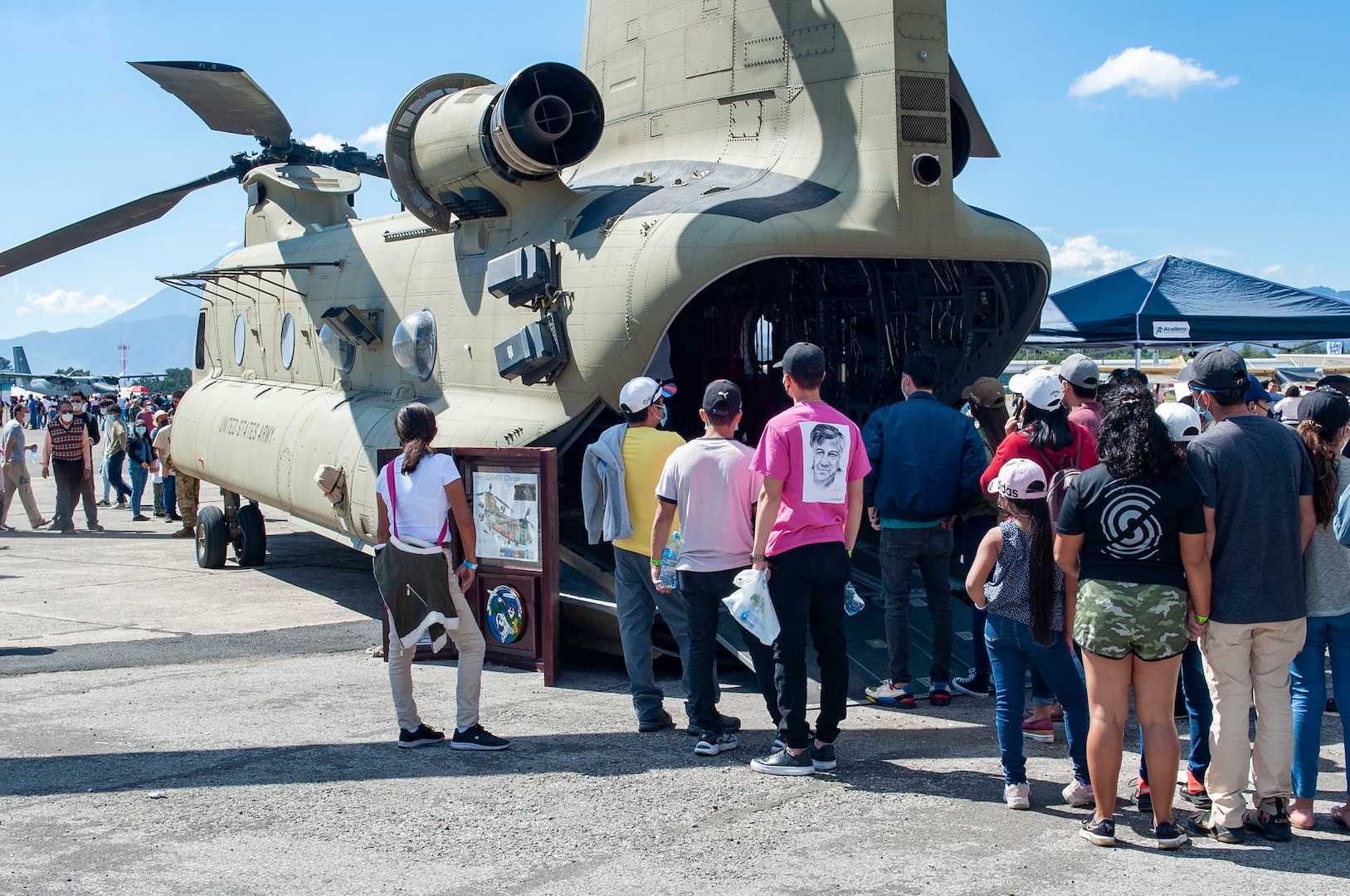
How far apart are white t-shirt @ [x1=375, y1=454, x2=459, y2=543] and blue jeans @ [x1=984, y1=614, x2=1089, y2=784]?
264 cm

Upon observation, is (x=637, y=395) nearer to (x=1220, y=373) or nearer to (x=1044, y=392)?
(x=1044, y=392)

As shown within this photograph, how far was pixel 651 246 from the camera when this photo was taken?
23.5 ft

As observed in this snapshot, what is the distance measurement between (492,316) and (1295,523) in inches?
221

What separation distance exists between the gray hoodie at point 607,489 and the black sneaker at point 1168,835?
2843 mm

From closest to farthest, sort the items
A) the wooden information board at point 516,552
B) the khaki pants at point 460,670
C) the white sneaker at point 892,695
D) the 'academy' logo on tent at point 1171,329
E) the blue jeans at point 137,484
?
the khaki pants at point 460,670 → the white sneaker at point 892,695 → the wooden information board at point 516,552 → the 'academy' logo on tent at point 1171,329 → the blue jeans at point 137,484

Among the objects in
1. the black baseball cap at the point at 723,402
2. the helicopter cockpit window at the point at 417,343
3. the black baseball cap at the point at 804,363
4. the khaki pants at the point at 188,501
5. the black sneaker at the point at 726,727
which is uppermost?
the helicopter cockpit window at the point at 417,343

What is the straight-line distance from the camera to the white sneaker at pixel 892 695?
6469mm

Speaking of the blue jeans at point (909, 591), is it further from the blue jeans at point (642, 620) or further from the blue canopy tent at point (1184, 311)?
the blue canopy tent at point (1184, 311)

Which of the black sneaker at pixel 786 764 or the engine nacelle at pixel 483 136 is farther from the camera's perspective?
the engine nacelle at pixel 483 136

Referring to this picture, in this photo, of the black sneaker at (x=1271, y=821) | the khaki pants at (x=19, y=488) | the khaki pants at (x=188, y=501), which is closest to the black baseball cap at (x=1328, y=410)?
the black sneaker at (x=1271, y=821)

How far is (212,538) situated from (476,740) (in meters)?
7.96

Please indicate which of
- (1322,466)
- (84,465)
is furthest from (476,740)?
(84,465)

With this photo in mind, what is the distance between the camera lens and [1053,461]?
613 cm

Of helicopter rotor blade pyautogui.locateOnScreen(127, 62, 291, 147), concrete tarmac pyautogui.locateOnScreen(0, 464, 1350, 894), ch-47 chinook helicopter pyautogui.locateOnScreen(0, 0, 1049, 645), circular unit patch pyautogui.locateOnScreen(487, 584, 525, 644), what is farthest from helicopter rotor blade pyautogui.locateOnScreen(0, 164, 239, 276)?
circular unit patch pyautogui.locateOnScreen(487, 584, 525, 644)
